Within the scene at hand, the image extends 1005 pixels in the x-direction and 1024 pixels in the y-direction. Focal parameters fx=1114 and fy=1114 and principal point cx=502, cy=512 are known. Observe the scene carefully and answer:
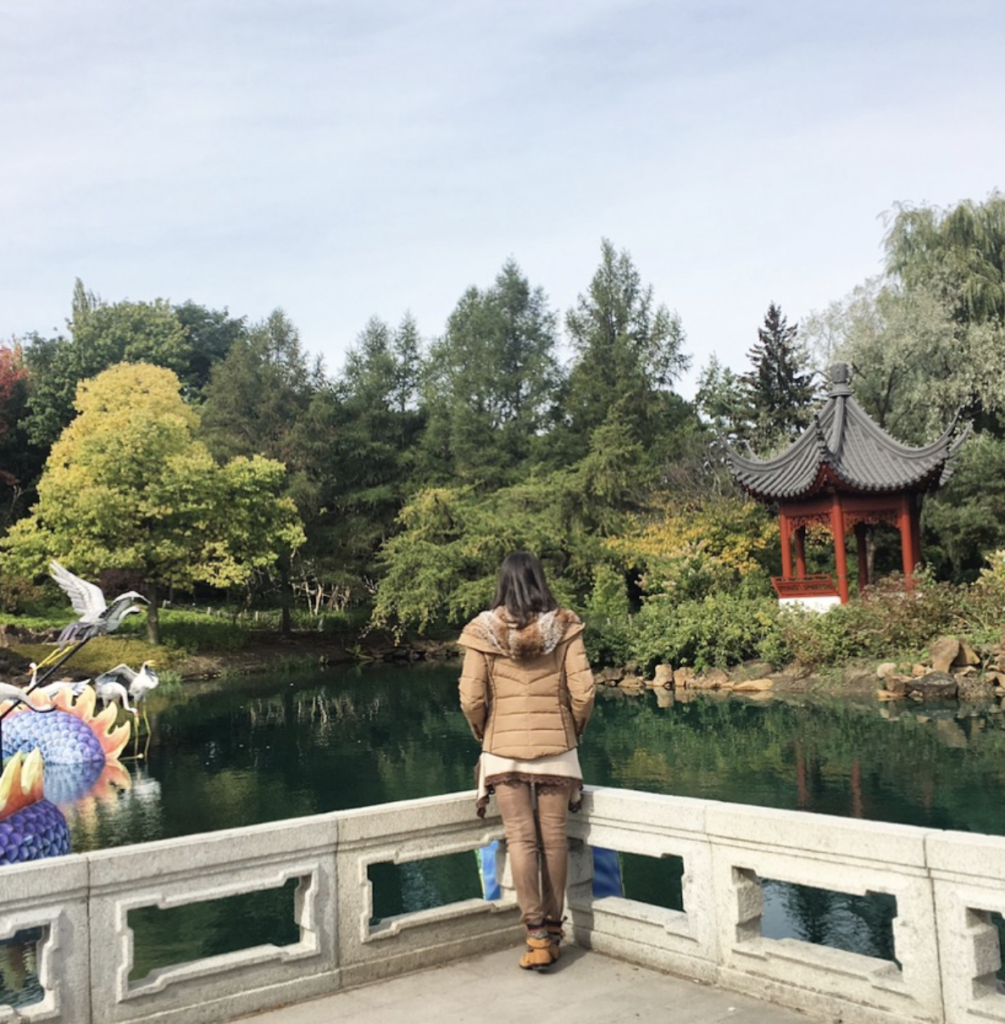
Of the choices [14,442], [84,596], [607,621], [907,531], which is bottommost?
[607,621]

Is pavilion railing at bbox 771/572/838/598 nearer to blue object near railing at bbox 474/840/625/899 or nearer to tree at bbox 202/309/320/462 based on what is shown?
tree at bbox 202/309/320/462

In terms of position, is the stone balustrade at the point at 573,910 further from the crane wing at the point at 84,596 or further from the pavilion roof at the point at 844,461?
the pavilion roof at the point at 844,461

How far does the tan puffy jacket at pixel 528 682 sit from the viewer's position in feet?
11.8

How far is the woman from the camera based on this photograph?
11.7 ft

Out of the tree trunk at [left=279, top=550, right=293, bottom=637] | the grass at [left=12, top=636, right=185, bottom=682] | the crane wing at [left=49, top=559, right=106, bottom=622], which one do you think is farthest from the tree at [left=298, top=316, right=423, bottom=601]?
the crane wing at [left=49, top=559, right=106, bottom=622]

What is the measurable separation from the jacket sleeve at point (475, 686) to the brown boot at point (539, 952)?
2.04 ft

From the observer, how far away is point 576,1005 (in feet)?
10.4

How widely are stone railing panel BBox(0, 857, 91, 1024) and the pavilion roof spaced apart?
17.1m

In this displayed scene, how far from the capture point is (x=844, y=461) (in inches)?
785

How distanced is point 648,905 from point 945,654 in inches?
515

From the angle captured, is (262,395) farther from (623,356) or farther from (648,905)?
(648,905)

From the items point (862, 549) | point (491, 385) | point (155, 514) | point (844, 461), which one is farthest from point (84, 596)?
point (491, 385)

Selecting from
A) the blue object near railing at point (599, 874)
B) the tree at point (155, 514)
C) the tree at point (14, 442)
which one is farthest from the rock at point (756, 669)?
the tree at point (14, 442)

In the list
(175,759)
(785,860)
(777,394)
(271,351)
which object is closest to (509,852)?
(785,860)
